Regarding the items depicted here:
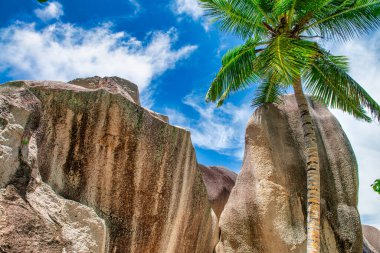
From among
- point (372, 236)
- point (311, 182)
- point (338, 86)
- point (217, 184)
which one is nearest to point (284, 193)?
point (311, 182)

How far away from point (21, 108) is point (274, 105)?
8.09 metres

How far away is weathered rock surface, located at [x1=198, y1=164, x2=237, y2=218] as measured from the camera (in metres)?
15.0

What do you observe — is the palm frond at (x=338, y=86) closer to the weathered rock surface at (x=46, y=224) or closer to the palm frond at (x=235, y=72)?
the palm frond at (x=235, y=72)

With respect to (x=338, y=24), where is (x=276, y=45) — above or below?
below

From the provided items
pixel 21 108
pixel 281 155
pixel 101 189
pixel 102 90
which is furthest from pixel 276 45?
pixel 21 108

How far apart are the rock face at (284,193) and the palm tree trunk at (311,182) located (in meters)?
0.78

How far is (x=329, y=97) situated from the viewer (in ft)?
36.2

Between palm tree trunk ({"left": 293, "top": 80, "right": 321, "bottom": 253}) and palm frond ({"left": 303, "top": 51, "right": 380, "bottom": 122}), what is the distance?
662 millimetres

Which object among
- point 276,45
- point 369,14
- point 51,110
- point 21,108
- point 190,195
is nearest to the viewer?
point 21,108

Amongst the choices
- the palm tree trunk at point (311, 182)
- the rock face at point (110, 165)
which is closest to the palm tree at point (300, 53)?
the palm tree trunk at point (311, 182)

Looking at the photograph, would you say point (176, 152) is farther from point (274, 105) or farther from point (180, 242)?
point (274, 105)

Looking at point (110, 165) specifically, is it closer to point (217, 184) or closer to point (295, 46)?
point (295, 46)

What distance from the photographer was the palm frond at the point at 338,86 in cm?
1078

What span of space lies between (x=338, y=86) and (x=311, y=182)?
3.08 meters
